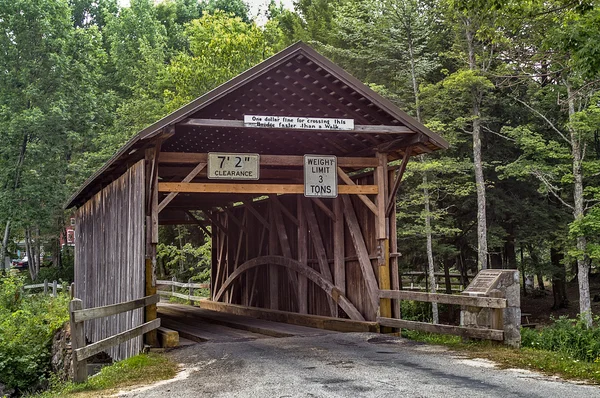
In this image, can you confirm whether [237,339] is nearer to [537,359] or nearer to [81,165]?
[537,359]

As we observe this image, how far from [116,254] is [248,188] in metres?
3.15

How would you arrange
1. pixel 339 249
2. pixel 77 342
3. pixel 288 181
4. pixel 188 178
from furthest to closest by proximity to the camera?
pixel 288 181 < pixel 339 249 < pixel 188 178 < pixel 77 342

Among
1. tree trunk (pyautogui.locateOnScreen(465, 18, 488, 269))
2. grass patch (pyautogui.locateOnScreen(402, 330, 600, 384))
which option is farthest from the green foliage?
tree trunk (pyautogui.locateOnScreen(465, 18, 488, 269))

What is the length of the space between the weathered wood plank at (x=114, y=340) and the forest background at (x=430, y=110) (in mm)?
8039

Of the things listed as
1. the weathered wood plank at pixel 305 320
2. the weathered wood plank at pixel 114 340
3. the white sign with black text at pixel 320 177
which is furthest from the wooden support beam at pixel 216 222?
the weathered wood plank at pixel 114 340

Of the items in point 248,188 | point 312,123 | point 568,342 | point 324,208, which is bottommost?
point 568,342

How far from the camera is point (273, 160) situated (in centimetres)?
1108

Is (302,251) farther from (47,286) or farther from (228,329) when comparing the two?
(47,286)

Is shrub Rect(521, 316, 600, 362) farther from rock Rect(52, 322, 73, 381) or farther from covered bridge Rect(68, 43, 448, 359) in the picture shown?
rock Rect(52, 322, 73, 381)

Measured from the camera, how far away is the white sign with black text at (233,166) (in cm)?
1059

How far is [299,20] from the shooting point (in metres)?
34.0

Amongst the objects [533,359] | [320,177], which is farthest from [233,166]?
[533,359]

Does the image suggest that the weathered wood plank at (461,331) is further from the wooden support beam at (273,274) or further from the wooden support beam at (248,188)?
the wooden support beam at (273,274)

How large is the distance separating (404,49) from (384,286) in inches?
595
